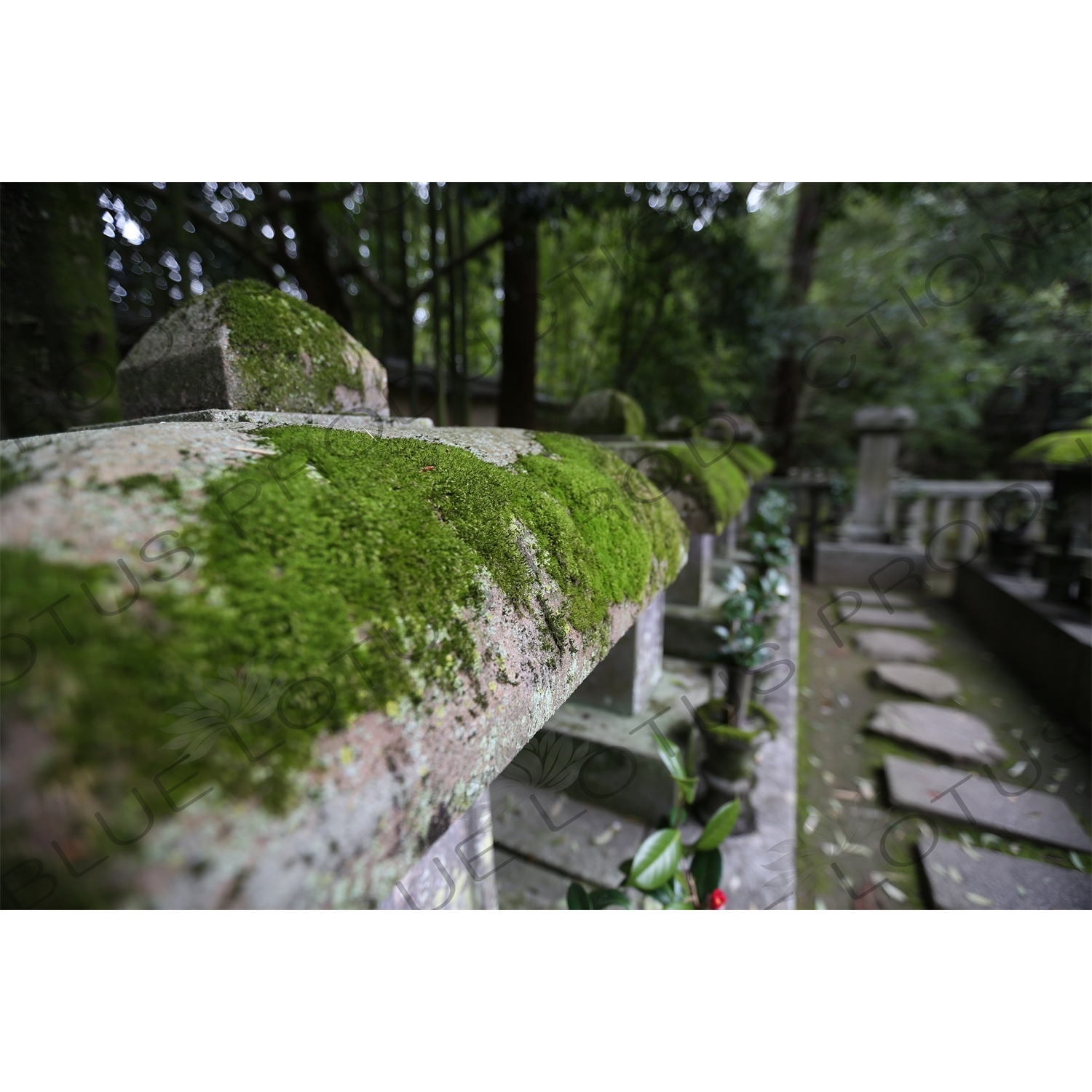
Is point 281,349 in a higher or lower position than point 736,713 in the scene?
higher

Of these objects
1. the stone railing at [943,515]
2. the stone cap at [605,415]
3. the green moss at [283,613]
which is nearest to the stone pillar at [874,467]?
the stone railing at [943,515]

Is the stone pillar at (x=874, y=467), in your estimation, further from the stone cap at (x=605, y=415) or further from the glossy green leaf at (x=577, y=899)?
the glossy green leaf at (x=577, y=899)

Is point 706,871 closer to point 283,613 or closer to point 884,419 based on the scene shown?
point 283,613

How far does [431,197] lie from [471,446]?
113 inches

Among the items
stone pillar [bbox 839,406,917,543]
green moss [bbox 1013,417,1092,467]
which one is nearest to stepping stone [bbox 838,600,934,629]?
stone pillar [bbox 839,406,917,543]

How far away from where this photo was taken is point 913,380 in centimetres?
770

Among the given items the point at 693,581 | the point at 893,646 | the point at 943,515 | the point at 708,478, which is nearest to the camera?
the point at 708,478

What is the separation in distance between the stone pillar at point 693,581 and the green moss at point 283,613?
84.4 inches

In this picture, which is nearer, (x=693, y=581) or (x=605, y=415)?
(x=605, y=415)

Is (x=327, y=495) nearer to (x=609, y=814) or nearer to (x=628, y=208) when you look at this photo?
(x=609, y=814)

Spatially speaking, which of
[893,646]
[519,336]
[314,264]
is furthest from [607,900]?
[893,646]

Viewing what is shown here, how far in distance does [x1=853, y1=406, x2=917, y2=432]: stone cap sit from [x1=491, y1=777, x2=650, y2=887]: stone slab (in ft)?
22.7

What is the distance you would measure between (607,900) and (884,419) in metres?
7.46

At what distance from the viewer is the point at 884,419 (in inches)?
256
